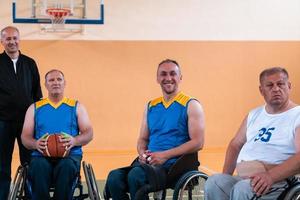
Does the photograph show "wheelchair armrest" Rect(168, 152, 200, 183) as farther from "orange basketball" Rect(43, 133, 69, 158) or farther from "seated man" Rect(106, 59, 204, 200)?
"orange basketball" Rect(43, 133, 69, 158)

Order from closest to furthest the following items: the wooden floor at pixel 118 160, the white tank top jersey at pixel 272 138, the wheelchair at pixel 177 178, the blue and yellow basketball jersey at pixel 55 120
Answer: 1. the white tank top jersey at pixel 272 138
2. the wheelchair at pixel 177 178
3. the blue and yellow basketball jersey at pixel 55 120
4. the wooden floor at pixel 118 160

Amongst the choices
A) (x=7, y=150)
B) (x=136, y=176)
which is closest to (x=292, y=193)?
(x=136, y=176)

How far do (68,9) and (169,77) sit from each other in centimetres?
444

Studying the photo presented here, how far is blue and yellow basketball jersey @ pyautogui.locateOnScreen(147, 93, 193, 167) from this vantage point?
10.2 ft

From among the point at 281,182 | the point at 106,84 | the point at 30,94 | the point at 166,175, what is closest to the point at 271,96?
the point at 281,182

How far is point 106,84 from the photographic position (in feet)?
24.9

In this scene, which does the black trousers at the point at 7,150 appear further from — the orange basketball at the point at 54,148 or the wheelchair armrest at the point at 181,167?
the wheelchair armrest at the point at 181,167

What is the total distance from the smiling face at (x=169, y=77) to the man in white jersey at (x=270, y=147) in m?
0.64

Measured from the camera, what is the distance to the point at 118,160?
675cm

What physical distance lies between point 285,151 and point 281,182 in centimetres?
19

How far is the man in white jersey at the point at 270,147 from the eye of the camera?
2.39m

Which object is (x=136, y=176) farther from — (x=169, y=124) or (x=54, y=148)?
(x=54, y=148)

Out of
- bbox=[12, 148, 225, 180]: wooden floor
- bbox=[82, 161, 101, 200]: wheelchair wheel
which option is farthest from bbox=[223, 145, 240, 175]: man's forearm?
bbox=[12, 148, 225, 180]: wooden floor

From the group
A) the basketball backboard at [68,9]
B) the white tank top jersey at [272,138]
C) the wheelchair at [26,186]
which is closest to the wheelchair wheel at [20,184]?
the wheelchair at [26,186]
